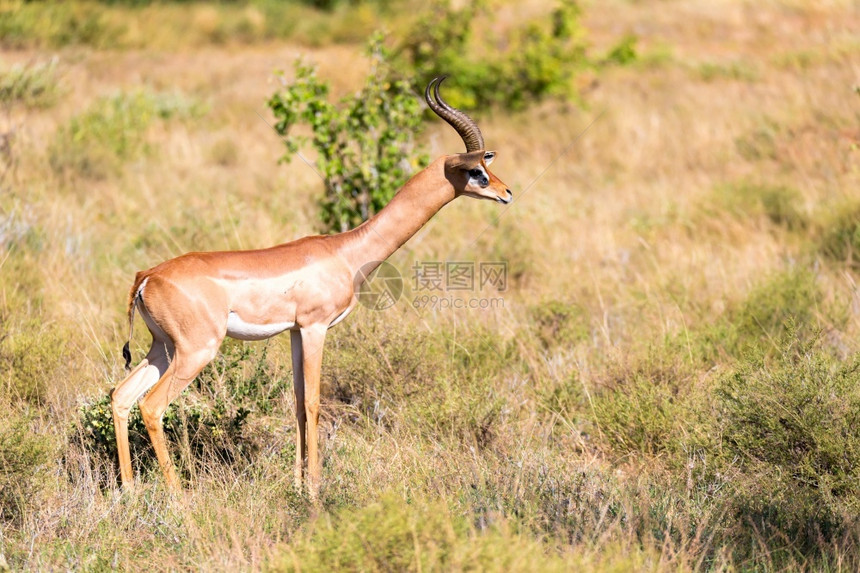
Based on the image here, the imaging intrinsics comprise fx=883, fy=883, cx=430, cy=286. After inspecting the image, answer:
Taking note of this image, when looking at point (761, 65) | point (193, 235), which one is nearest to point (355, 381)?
point (193, 235)

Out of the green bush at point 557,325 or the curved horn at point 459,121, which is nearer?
the curved horn at point 459,121

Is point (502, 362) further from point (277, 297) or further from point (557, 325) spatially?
point (277, 297)

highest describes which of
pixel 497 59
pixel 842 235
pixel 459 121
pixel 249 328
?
pixel 497 59

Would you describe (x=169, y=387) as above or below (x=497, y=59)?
below

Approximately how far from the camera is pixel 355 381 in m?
5.88

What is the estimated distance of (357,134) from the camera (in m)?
8.36

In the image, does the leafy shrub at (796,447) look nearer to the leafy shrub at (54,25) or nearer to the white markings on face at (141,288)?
the white markings on face at (141,288)

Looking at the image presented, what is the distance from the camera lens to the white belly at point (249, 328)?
4.51 m

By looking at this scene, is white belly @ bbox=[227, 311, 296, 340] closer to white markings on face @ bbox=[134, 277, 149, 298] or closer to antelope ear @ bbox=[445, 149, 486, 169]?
white markings on face @ bbox=[134, 277, 149, 298]

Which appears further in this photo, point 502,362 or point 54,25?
point 54,25

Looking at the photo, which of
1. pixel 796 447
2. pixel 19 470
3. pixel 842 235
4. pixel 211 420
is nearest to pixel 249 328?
pixel 211 420

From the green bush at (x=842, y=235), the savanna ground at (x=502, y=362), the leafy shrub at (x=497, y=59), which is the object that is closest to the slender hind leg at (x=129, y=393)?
the savanna ground at (x=502, y=362)

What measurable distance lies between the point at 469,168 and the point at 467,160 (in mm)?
76

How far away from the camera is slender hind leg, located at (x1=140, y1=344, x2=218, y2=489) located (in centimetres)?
442
